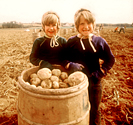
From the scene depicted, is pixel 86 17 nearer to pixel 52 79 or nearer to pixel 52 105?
pixel 52 79

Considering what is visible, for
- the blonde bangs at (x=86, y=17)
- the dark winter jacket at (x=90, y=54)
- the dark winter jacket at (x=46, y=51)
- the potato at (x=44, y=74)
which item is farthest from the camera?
the dark winter jacket at (x=46, y=51)

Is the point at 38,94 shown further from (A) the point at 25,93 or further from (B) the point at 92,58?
(B) the point at 92,58

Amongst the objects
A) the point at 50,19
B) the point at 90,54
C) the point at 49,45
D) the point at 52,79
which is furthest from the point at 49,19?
the point at 52,79

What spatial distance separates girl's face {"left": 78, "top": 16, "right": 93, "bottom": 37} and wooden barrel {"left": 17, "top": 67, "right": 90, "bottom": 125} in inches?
31.2

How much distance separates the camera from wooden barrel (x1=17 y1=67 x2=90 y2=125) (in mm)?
1194

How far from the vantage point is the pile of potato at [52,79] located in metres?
1.51

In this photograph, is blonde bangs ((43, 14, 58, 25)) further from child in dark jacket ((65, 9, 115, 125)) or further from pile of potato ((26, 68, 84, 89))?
pile of potato ((26, 68, 84, 89))

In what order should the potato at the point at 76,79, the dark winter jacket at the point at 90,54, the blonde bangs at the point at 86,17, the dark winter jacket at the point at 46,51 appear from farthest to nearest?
the dark winter jacket at the point at 46,51 → the dark winter jacket at the point at 90,54 → the blonde bangs at the point at 86,17 → the potato at the point at 76,79

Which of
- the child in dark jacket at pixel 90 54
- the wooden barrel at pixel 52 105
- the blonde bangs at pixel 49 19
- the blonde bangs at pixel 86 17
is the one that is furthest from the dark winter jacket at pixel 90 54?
the wooden barrel at pixel 52 105

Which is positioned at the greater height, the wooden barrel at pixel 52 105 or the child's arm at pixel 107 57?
the child's arm at pixel 107 57

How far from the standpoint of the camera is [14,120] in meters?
2.45

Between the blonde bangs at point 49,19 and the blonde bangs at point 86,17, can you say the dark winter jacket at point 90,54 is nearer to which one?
the blonde bangs at point 86,17

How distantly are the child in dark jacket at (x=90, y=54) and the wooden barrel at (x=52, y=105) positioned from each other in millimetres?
557

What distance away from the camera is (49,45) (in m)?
2.11
